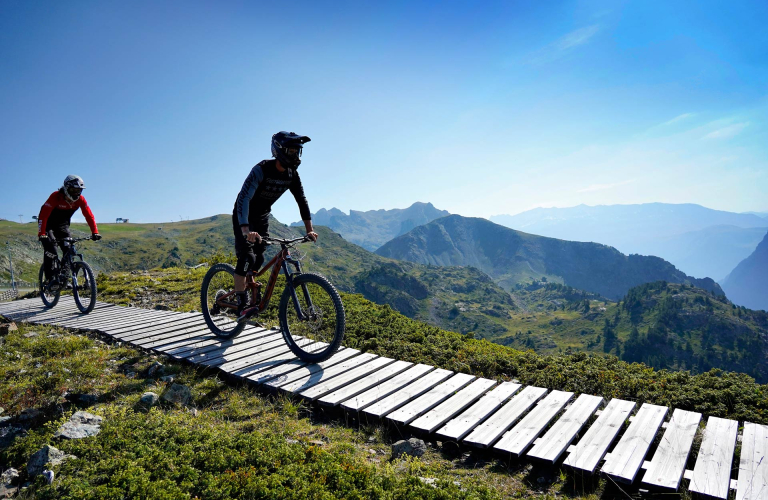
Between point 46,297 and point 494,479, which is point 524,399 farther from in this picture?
point 46,297

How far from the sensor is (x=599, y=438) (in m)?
5.05

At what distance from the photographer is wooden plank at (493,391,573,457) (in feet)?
16.0

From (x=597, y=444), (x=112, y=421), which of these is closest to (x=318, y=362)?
(x=112, y=421)

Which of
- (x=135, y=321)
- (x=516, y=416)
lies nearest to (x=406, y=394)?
(x=516, y=416)

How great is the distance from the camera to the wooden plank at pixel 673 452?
418 cm

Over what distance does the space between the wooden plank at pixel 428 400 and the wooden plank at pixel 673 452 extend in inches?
106

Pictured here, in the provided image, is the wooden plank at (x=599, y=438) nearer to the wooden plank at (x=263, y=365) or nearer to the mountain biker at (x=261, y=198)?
the wooden plank at (x=263, y=365)

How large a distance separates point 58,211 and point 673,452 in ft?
49.2

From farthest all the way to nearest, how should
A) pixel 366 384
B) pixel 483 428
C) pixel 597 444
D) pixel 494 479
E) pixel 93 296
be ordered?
1. pixel 93 296
2. pixel 366 384
3. pixel 483 428
4. pixel 597 444
5. pixel 494 479

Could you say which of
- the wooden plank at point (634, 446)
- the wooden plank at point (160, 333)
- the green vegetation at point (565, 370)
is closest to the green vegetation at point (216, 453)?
the wooden plank at point (634, 446)

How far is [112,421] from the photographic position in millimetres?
5141

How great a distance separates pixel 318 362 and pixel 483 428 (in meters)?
3.57

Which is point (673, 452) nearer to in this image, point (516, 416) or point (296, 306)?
point (516, 416)

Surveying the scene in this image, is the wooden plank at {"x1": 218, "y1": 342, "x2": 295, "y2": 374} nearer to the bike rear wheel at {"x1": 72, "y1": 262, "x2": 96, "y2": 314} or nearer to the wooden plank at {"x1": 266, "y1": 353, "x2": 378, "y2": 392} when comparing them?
the wooden plank at {"x1": 266, "y1": 353, "x2": 378, "y2": 392}
